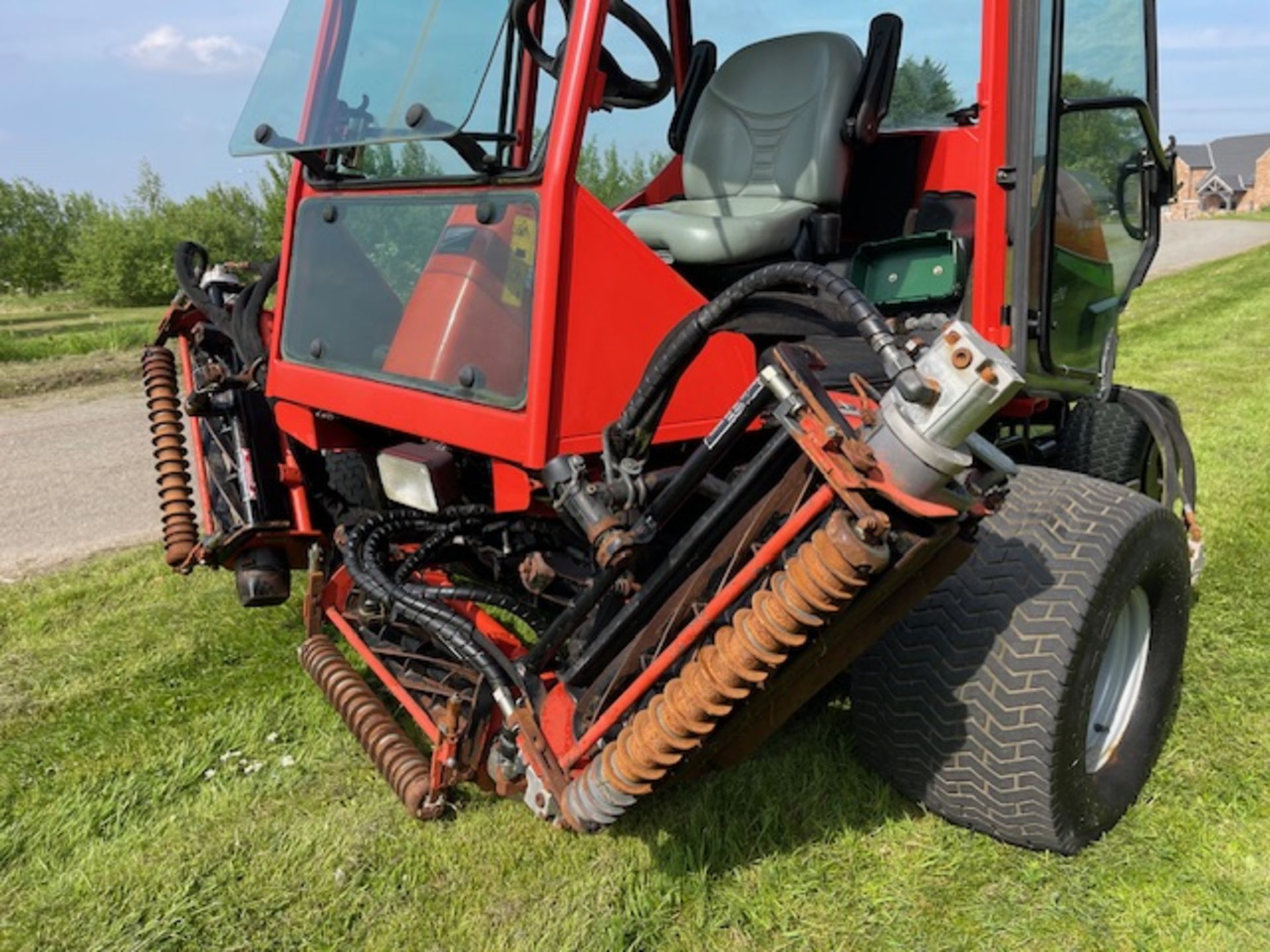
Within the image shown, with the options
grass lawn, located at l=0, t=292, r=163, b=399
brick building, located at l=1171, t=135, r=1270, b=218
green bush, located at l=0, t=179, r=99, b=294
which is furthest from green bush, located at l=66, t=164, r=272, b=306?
brick building, located at l=1171, t=135, r=1270, b=218

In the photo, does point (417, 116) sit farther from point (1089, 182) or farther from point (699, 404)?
point (1089, 182)

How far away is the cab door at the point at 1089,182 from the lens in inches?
104

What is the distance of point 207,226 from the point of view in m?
28.9

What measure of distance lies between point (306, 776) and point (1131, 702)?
2131mm

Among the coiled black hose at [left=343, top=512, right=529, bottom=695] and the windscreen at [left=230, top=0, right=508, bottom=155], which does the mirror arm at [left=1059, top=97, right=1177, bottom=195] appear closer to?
the windscreen at [left=230, top=0, right=508, bottom=155]

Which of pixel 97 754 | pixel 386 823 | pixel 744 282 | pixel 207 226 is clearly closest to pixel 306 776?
pixel 386 823

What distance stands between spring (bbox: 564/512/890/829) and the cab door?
1.39 meters

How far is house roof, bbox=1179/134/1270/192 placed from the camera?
61.4 m

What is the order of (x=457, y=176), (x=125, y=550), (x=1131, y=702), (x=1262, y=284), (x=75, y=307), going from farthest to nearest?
1. (x=75, y=307)
2. (x=1262, y=284)
3. (x=125, y=550)
4. (x=1131, y=702)
5. (x=457, y=176)

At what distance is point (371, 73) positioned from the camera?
7.68ft

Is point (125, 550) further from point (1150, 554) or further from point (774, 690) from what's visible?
point (1150, 554)

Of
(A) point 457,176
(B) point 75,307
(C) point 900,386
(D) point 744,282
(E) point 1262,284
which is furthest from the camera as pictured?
(B) point 75,307

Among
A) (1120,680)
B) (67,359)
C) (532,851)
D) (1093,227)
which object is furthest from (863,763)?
(67,359)

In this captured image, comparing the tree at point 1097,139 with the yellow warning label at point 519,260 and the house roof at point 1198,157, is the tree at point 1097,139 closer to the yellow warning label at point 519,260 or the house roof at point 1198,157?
the yellow warning label at point 519,260
